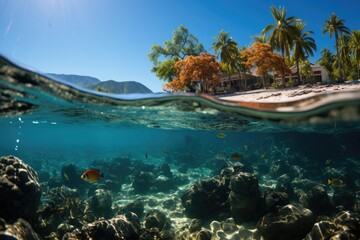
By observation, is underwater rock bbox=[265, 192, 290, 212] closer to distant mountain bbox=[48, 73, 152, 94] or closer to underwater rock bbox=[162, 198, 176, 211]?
underwater rock bbox=[162, 198, 176, 211]

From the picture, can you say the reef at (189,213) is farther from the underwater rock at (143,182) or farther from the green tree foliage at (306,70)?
the green tree foliage at (306,70)

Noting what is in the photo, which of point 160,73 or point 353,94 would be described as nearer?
point 353,94

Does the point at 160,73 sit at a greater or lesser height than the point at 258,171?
greater

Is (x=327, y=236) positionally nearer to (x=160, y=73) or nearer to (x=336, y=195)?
(x=336, y=195)

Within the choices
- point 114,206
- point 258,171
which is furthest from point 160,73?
point 114,206

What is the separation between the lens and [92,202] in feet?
47.6

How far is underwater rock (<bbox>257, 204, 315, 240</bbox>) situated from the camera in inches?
364

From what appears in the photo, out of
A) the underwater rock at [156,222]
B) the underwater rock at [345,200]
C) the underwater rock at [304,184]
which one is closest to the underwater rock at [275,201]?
the underwater rock at [345,200]

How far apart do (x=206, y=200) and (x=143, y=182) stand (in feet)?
27.2

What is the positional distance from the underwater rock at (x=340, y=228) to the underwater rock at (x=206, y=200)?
5.25 meters

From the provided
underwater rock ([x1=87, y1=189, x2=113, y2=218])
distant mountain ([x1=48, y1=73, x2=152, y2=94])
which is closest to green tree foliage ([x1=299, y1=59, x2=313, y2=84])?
distant mountain ([x1=48, y1=73, x2=152, y2=94])

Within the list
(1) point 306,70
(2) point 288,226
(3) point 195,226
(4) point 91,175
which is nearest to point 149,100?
(4) point 91,175

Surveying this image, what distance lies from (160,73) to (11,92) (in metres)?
41.5

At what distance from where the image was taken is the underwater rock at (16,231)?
6555 millimetres
